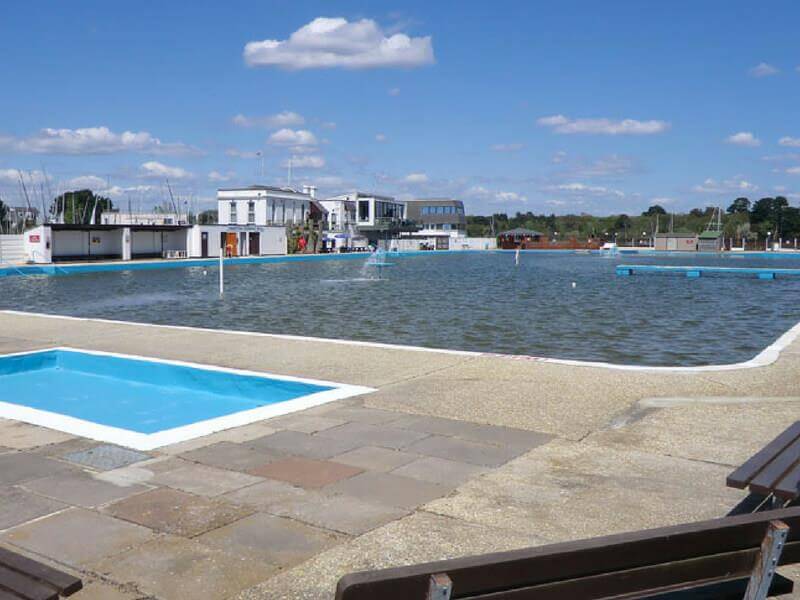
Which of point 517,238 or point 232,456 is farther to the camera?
point 517,238

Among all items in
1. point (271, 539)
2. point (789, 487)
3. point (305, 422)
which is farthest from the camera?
point (305, 422)

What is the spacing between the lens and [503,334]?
16.3 metres

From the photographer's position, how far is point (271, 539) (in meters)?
4.28

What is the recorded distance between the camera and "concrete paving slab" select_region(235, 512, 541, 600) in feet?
12.1

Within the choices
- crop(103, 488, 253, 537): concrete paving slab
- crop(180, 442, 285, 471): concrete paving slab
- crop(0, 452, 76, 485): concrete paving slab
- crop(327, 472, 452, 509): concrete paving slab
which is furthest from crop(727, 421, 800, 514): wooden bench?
crop(0, 452, 76, 485): concrete paving slab

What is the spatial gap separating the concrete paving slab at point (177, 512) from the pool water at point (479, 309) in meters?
9.29

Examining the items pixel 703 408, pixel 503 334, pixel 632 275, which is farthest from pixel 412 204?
pixel 703 408

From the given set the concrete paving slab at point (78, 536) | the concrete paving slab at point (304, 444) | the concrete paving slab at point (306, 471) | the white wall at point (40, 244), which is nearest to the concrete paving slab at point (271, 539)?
the concrete paving slab at point (78, 536)

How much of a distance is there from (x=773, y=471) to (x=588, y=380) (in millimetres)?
5140

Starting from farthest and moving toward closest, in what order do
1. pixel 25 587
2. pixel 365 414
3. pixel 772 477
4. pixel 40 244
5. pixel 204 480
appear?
pixel 40 244 < pixel 365 414 < pixel 204 480 < pixel 772 477 < pixel 25 587

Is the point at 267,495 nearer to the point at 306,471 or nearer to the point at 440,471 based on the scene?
the point at 306,471

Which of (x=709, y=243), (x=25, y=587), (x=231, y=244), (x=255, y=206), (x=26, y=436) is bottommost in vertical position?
(x=26, y=436)

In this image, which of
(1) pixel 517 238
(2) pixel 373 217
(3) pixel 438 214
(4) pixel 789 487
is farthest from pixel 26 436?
(3) pixel 438 214

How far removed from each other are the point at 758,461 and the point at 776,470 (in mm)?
163
